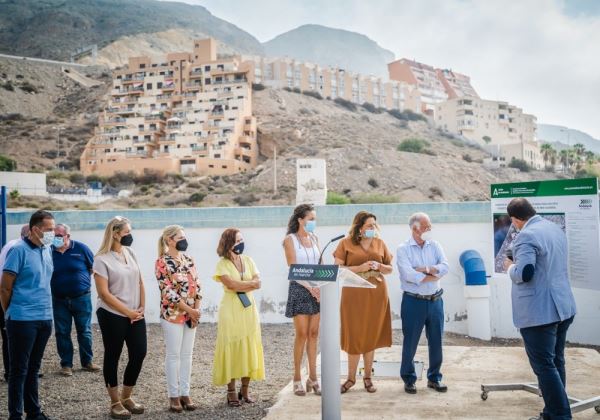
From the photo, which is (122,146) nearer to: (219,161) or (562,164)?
(219,161)

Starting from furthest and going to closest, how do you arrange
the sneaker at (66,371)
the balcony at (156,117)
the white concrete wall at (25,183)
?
1. the balcony at (156,117)
2. the white concrete wall at (25,183)
3. the sneaker at (66,371)

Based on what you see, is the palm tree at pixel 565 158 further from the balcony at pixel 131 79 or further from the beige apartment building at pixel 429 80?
the balcony at pixel 131 79

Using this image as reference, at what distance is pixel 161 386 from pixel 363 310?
206 cm

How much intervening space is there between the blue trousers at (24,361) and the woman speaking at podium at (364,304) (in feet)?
7.87

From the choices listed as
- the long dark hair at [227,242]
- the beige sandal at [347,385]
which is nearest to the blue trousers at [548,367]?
the beige sandal at [347,385]

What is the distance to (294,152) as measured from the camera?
194 ft

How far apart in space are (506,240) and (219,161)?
5239 centimetres

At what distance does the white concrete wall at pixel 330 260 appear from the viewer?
702 centimetres

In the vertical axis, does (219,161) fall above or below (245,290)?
above

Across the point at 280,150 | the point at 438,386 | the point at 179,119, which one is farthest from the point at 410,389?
the point at 179,119

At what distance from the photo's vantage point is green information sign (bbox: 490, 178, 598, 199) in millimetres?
5144

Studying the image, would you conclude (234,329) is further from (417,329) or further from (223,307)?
(417,329)

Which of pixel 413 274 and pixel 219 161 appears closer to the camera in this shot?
pixel 413 274

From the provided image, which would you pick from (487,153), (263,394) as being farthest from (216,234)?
(487,153)
